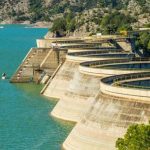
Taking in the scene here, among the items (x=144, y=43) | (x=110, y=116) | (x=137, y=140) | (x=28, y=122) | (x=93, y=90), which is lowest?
(x=144, y=43)

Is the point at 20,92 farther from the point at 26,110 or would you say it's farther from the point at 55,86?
the point at 26,110

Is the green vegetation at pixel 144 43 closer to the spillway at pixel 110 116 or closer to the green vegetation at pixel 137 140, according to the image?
the spillway at pixel 110 116

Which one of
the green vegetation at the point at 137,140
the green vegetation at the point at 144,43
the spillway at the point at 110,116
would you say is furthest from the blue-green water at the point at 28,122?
the green vegetation at the point at 144,43

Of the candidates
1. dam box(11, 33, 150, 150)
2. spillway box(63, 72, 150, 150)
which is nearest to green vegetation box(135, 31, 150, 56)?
dam box(11, 33, 150, 150)

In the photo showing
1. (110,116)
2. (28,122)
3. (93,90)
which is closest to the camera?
(110,116)

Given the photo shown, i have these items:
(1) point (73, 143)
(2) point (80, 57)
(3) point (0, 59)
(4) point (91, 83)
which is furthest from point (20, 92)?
(3) point (0, 59)

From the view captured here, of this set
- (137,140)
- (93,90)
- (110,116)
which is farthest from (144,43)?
(137,140)

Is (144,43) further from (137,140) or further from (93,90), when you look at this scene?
(137,140)
